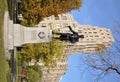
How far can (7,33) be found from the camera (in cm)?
2706

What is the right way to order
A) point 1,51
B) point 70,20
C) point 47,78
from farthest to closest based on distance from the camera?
1. point 47,78
2. point 70,20
3. point 1,51

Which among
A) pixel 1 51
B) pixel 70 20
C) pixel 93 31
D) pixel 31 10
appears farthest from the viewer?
pixel 93 31

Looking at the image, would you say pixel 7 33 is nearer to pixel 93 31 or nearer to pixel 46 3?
pixel 46 3

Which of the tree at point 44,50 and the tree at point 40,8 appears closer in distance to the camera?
the tree at point 44,50

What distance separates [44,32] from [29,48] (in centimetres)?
2091

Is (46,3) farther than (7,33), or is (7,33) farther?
(46,3)

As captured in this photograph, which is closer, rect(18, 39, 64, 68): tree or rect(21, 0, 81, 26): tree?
rect(18, 39, 64, 68): tree

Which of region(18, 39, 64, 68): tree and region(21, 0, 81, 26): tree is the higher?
region(21, 0, 81, 26): tree

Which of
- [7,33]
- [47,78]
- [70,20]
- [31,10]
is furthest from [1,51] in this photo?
[47,78]

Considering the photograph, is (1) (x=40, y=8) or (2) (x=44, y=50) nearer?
(2) (x=44, y=50)

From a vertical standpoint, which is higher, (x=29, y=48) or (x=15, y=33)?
(x=15, y=33)

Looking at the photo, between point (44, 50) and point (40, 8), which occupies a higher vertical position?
point (40, 8)

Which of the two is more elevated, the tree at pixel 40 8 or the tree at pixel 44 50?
the tree at pixel 40 8

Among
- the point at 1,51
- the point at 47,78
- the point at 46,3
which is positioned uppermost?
the point at 46,3
